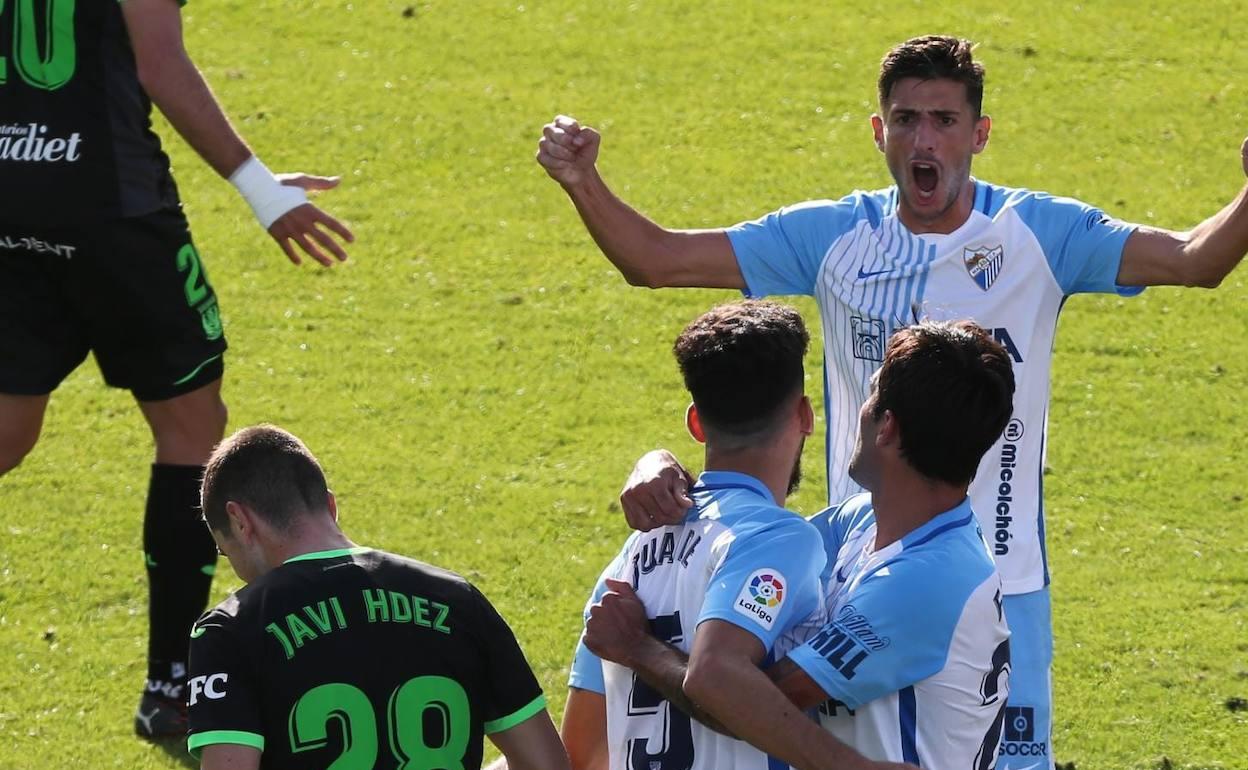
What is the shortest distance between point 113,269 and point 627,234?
1.75 m

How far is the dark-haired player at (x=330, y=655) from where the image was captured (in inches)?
136

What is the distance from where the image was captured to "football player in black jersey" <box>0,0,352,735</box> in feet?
17.9

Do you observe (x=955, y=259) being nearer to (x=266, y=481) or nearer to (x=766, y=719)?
(x=766, y=719)

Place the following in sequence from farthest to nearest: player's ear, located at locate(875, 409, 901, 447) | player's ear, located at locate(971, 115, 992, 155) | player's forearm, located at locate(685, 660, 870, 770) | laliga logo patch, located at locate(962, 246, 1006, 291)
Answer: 1. player's ear, located at locate(971, 115, 992, 155)
2. laliga logo patch, located at locate(962, 246, 1006, 291)
3. player's ear, located at locate(875, 409, 901, 447)
4. player's forearm, located at locate(685, 660, 870, 770)

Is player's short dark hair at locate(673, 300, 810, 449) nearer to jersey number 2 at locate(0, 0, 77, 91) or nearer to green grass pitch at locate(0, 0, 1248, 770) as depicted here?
green grass pitch at locate(0, 0, 1248, 770)

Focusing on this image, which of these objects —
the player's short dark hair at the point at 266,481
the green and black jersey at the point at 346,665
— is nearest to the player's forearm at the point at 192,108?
the player's short dark hair at the point at 266,481

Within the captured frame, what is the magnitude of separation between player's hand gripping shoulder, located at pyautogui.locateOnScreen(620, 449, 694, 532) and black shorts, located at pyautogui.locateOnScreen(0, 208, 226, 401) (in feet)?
7.58

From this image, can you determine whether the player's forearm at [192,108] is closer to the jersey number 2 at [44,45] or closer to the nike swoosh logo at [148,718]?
the jersey number 2 at [44,45]

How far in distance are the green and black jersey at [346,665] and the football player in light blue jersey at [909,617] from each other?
1.01ft

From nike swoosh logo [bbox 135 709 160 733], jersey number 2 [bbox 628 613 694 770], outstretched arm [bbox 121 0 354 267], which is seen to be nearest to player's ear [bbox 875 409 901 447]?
jersey number 2 [bbox 628 613 694 770]

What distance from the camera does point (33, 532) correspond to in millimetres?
7102

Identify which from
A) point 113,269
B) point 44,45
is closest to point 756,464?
point 113,269

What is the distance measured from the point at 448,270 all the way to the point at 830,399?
4.87 metres

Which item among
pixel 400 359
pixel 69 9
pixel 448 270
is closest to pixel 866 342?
pixel 69 9
